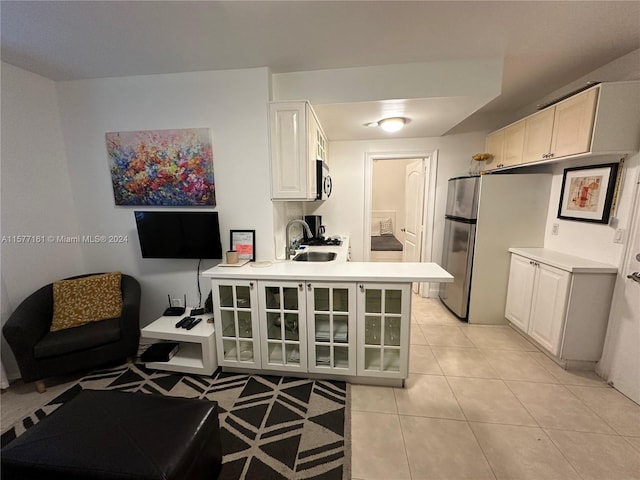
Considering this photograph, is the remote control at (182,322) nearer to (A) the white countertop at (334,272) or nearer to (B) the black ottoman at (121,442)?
(A) the white countertop at (334,272)

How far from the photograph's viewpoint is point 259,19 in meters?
1.59

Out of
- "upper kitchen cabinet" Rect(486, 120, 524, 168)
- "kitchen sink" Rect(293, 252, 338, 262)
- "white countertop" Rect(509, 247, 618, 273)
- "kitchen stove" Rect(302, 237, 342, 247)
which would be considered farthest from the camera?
"kitchen stove" Rect(302, 237, 342, 247)

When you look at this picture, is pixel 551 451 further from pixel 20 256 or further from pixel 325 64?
pixel 20 256

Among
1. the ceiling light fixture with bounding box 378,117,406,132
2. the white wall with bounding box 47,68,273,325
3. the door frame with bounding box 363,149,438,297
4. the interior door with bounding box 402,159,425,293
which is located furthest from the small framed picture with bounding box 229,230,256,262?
the interior door with bounding box 402,159,425,293

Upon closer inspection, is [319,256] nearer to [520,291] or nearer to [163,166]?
[163,166]

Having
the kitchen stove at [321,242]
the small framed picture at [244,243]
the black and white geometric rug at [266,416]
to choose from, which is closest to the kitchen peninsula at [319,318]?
the black and white geometric rug at [266,416]

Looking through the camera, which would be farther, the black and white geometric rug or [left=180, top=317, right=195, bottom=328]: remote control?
[left=180, top=317, right=195, bottom=328]: remote control

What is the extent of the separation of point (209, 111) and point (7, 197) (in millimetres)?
1753

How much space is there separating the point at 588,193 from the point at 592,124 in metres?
0.65

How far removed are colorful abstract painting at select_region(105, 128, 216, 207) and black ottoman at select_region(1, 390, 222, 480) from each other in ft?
5.34

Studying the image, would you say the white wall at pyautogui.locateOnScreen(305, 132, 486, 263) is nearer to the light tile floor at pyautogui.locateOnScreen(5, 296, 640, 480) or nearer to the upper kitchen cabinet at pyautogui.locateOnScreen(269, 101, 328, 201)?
the upper kitchen cabinet at pyautogui.locateOnScreen(269, 101, 328, 201)

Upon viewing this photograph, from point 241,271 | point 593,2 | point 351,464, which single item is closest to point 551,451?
point 351,464

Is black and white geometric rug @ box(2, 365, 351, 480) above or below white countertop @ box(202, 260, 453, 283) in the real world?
below

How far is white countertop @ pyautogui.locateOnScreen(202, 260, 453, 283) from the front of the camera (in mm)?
1783
